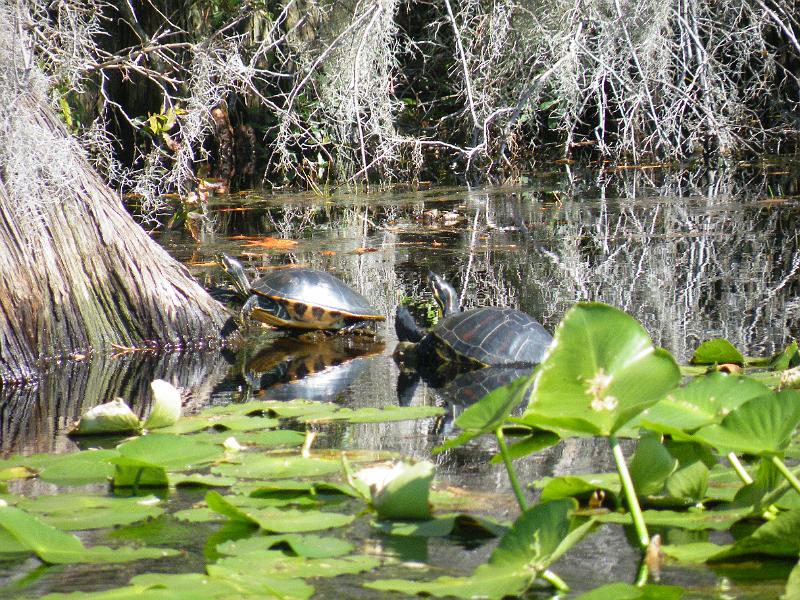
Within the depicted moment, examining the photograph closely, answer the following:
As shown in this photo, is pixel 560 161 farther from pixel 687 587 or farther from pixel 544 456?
pixel 687 587

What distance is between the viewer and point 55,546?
2.11 m

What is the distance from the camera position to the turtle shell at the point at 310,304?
550cm

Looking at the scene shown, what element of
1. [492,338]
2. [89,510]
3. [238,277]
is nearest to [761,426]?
[89,510]

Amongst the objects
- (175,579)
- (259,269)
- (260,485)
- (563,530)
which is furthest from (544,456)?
(259,269)

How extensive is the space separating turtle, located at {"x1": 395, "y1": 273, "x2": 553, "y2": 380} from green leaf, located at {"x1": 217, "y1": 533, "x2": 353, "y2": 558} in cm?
248

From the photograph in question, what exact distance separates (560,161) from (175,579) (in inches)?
520

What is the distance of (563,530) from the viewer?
1915 millimetres

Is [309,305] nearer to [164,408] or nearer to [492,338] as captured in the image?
[492,338]

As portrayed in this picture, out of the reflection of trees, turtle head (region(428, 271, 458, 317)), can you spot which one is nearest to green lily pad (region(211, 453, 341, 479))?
the reflection of trees

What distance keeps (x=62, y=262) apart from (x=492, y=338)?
6.13 ft

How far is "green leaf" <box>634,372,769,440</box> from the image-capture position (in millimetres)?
2205

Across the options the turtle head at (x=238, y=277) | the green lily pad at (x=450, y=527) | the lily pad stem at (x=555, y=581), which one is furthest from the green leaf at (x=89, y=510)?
the turtle head at (x=238, y=277)

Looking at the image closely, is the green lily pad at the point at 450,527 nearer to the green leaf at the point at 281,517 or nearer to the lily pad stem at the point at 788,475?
the green leaf at the point at 281,517

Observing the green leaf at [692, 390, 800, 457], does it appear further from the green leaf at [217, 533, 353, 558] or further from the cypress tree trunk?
the cypress tree trunk
